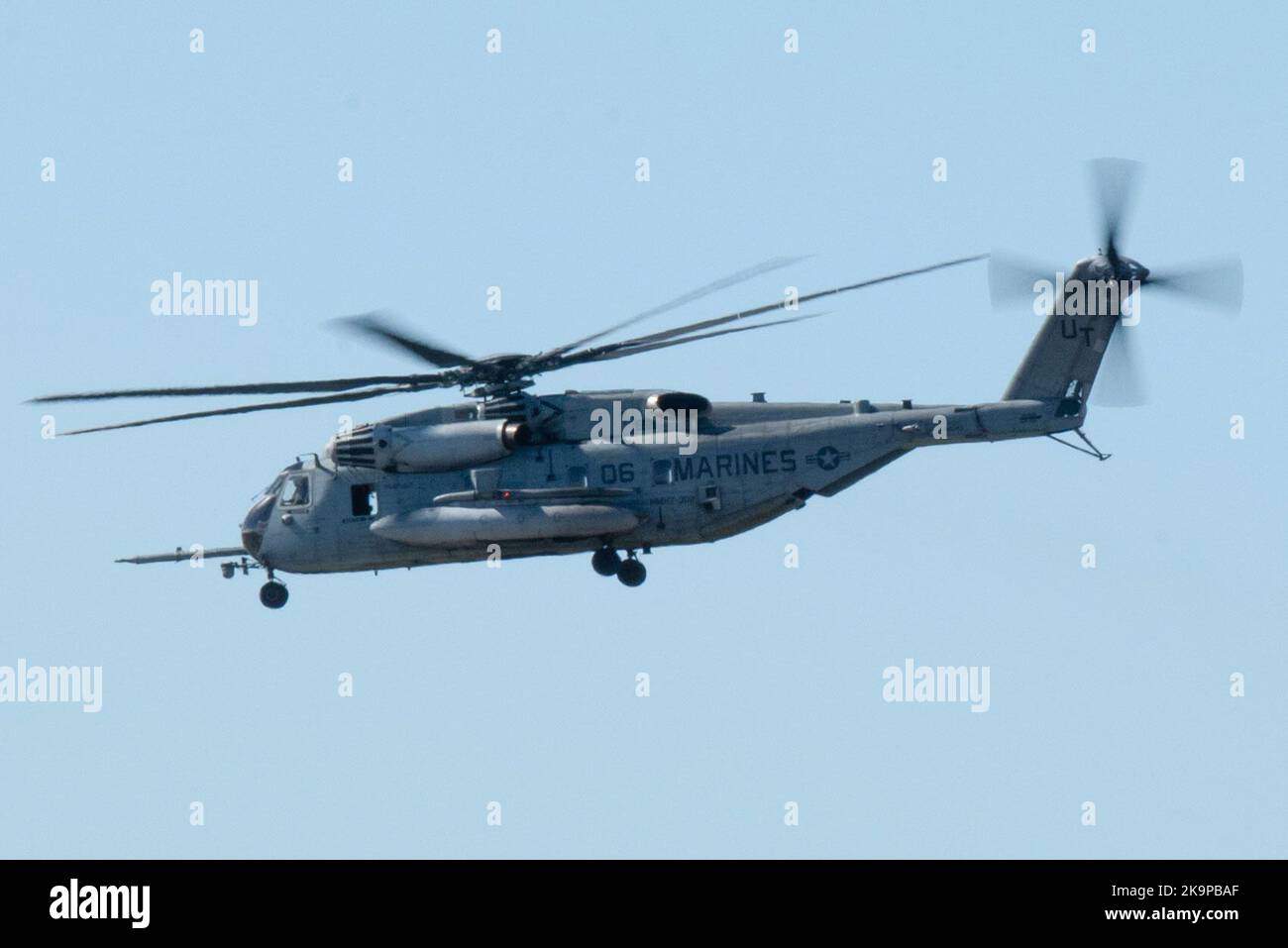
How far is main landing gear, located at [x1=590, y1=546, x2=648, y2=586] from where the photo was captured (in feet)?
167

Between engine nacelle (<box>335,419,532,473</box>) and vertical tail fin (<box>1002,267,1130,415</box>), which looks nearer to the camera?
vertical tail fin (<box>1002,267,1130,415</box>)

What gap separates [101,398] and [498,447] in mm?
7488

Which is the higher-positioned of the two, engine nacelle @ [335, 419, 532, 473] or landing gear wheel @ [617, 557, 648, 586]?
engine nacelle @ [335, 419, 532, 473]

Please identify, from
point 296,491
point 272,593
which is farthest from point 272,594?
point 296,491

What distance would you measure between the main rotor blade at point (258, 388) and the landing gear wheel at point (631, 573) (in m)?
4.98

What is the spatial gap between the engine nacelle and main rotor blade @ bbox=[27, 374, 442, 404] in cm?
122

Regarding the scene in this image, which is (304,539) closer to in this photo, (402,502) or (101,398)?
(402,502)

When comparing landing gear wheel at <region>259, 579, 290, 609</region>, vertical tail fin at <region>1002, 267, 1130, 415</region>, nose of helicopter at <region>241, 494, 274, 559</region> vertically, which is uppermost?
vertical tail fin at <region>1002, 267, 1130, 415</region>

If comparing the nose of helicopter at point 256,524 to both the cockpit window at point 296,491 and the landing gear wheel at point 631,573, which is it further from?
the landing gear wheel at point 631,573

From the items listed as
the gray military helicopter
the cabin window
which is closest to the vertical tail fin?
the gray military helicopter

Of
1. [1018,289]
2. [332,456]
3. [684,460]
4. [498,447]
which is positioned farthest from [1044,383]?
[332,456]

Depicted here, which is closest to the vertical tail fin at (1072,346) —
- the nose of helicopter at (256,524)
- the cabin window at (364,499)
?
the cabin window at (364,499)

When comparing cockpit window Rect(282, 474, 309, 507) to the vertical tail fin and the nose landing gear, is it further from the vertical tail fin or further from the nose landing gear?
the vertical tail fin

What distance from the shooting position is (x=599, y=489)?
50.6m
